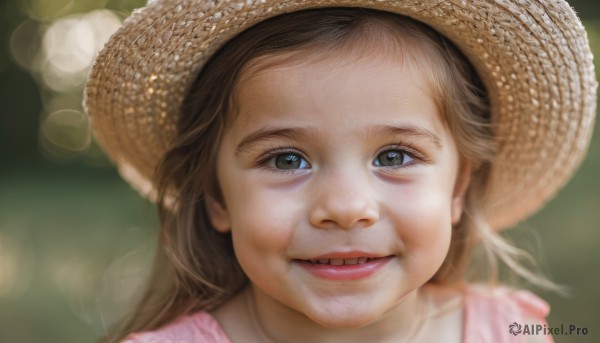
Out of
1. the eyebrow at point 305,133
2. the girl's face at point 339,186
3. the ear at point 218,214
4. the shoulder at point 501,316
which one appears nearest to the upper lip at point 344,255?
the girl's face at point 339,186

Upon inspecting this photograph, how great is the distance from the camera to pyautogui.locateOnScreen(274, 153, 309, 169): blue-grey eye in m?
1.70

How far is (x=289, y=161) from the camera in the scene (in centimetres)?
171

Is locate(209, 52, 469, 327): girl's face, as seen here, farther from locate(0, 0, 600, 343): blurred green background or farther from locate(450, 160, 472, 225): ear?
locate(0, 0, 600, 343): blurred green background

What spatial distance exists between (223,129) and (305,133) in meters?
0.26

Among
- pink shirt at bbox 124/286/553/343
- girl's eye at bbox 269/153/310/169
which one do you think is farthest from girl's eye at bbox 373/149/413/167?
pink shirt at bbox 124/286/553/343

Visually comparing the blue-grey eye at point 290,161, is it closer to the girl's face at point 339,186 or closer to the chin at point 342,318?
the girl's face at point 339,186

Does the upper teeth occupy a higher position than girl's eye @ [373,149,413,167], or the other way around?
girl's eye @ [373,149,413,167]

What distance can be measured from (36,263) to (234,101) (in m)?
2.40

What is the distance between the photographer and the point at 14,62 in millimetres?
4883

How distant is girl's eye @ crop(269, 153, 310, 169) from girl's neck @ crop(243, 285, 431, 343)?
0.36 metres

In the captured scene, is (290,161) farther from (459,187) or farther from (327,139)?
(459,187)

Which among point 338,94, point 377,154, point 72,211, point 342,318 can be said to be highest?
point 338,94

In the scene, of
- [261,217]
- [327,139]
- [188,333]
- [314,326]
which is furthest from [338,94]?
[188,333]

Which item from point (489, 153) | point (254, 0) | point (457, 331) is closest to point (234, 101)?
point (254, 0)
